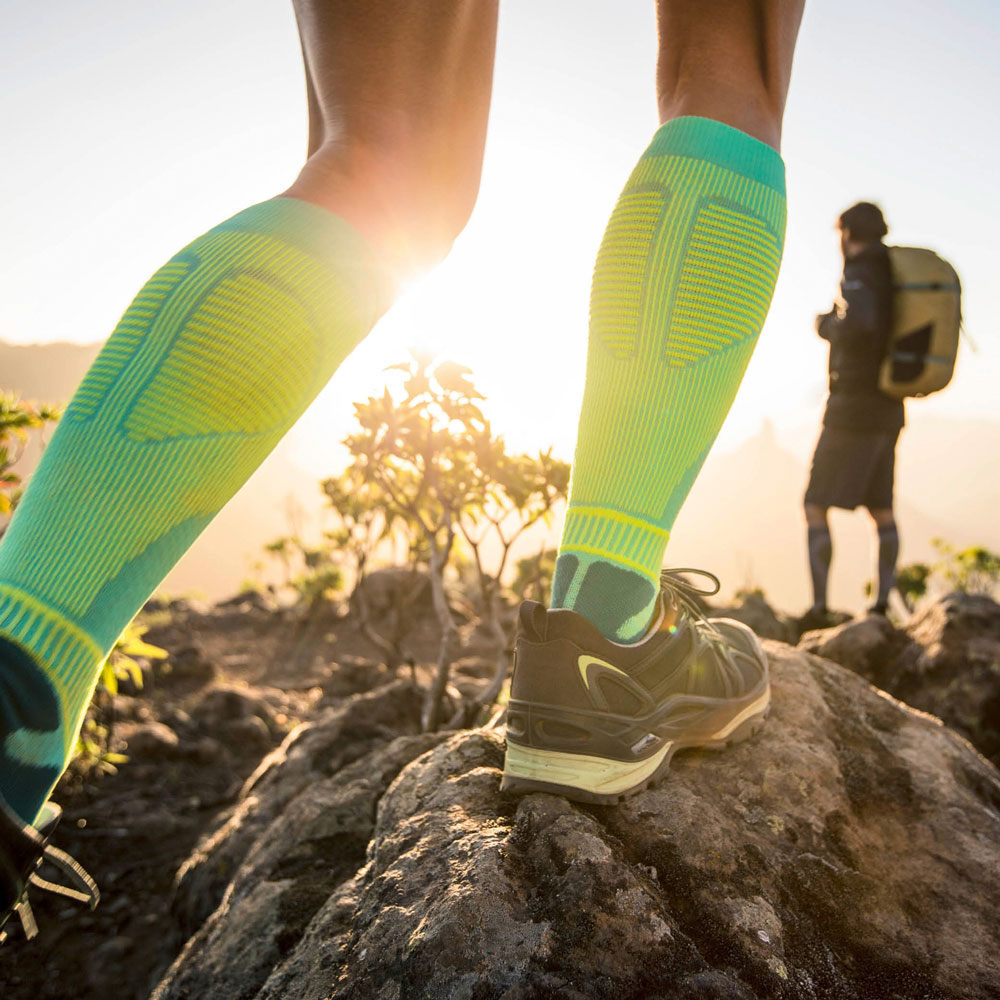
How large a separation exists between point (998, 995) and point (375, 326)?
1.23 metres

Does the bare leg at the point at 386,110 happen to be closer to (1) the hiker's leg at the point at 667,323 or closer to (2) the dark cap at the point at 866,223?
A: (1) the hiker's leg at the point at 667,323

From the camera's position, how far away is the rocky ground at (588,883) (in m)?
0.81

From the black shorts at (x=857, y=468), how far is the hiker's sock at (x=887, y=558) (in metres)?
0.20

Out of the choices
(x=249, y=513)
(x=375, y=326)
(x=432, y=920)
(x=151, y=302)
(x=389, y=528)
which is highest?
(x=249, y=513)

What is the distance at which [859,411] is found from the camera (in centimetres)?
452

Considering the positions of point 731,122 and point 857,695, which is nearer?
point 731,122

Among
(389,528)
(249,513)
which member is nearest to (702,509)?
(249,513)

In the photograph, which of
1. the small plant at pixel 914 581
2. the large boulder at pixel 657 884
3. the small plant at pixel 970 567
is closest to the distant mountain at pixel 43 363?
the small plant at pixel 914 581

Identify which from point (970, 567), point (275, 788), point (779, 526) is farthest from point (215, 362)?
point (779, 526)

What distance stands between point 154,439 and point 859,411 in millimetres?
4701

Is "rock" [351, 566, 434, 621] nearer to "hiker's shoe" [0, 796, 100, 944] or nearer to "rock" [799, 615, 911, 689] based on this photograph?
"rock" [799, 615, 911, 689]

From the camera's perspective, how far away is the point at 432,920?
2.72 feet

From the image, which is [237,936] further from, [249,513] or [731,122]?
[249,513]

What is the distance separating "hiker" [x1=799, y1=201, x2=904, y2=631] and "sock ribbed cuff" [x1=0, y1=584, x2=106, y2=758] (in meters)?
4.52
